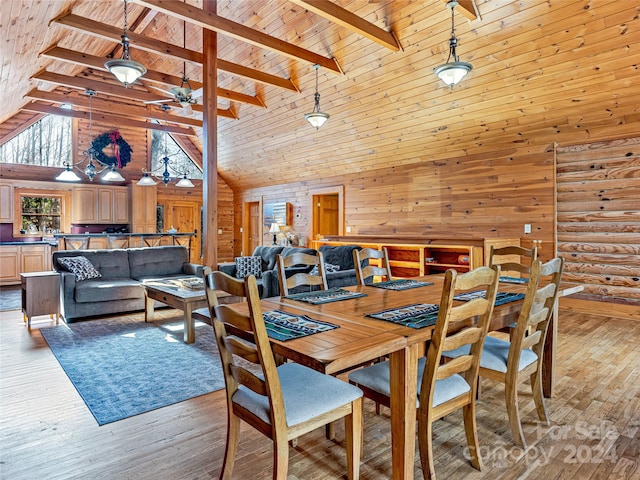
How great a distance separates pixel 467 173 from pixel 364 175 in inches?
86.8

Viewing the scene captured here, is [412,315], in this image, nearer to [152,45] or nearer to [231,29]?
[231,29]

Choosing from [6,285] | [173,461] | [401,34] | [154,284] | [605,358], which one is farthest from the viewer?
[6,285]

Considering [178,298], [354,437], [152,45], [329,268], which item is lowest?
[354,437]

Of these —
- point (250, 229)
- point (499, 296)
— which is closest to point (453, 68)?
point (499, 296)

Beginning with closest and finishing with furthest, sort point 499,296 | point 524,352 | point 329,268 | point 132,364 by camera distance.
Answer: point 524,352 < point 499,296 < point 132,364 < point 329,268

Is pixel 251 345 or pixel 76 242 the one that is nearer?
pixel 251 345

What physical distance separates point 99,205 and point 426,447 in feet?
31.4

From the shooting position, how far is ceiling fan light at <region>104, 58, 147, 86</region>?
11.4 feet

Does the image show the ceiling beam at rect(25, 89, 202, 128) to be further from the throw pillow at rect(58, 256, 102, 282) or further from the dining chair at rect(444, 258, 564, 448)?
the dining chair at rect(444, 258, 564, 448)

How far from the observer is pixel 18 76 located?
5.30 metres

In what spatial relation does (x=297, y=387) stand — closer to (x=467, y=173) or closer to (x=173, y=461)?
(x=173, y=461)

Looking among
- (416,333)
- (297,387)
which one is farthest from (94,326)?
(416,333)

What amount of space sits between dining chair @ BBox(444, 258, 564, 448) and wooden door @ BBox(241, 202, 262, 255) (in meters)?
9.33

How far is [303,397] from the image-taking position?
1628mm
